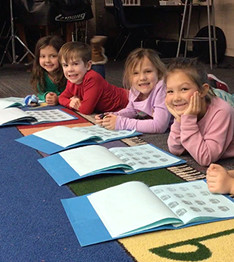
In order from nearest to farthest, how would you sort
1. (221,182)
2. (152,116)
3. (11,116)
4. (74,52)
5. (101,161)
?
(221,182), (101,161), (152,116), (11,116), (74,52)

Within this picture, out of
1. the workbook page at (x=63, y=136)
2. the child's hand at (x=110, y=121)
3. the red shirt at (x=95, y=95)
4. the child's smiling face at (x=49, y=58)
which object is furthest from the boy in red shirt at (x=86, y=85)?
the workbook page at (x=63, y=136)

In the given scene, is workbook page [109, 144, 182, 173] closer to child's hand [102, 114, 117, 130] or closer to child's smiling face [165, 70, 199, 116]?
child's smiling face [165, 70, 199, 116]

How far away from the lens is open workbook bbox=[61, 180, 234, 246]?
1082 mm

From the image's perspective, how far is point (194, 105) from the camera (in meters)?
1.51

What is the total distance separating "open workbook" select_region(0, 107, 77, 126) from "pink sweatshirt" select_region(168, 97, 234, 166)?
0.93m

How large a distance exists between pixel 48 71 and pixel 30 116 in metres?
0.65

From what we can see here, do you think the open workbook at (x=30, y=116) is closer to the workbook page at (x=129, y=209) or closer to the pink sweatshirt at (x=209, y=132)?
the pink sweatshirt at (x=209, y=132)

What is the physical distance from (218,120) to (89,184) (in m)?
0.50

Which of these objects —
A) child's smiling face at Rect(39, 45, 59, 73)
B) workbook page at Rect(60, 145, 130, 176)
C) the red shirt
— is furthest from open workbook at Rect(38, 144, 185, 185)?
child's smiling face at Rect(39, 45, 59, 73)

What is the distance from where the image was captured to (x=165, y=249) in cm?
103

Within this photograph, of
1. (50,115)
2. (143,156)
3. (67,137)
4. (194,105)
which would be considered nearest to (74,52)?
(50,115)

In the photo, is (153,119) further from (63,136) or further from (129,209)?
(129,209)

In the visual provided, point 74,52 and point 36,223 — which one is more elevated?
point 74,52

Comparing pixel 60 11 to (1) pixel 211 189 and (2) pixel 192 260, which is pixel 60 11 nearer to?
(1) pixel 211 189
